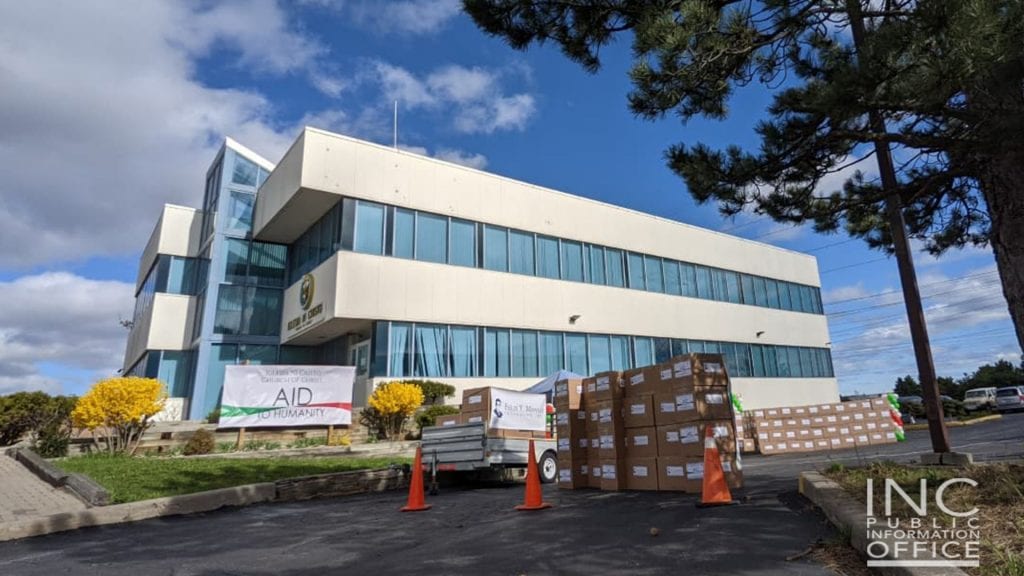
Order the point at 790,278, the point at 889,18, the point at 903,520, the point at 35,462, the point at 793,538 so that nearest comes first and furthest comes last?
1. the point at 903,520
2. the point at 793,538
3. the point at 889,18
4. the point at 35,462
5. the point at 790,278

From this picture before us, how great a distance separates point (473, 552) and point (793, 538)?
9.16 feet

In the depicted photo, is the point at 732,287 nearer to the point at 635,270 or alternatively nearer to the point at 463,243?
the point at 635,270

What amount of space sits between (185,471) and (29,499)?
8.54ft

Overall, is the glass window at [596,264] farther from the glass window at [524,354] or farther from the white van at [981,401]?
the white van at [981,401]

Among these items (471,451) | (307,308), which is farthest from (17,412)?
(471,451)

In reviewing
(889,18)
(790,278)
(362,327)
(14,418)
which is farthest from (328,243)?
(790,278)

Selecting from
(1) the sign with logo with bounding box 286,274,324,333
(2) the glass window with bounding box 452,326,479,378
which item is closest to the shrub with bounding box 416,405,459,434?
(2) the glass window with bounding box 452,326,479,378

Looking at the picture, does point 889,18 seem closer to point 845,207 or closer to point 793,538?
point 845,207

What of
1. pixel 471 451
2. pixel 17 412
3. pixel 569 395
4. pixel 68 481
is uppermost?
pixel 17 412

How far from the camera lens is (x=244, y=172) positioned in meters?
26.5

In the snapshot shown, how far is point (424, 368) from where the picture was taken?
20.5 meters

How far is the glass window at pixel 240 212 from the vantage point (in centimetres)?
2523

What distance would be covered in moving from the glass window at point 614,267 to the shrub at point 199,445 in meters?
17.4

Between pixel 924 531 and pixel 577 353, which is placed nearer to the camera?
pixel 924 531
